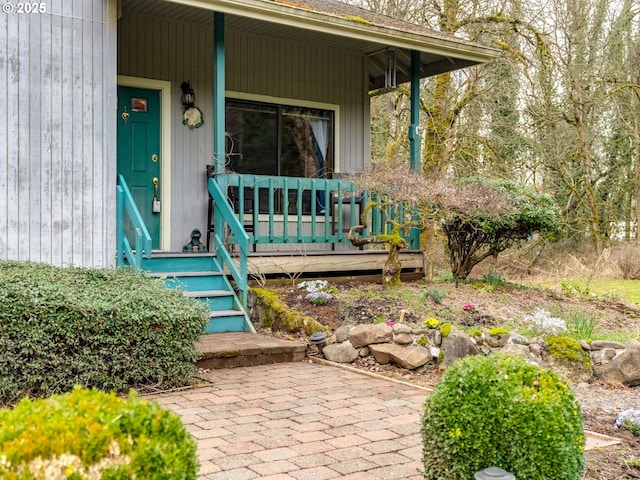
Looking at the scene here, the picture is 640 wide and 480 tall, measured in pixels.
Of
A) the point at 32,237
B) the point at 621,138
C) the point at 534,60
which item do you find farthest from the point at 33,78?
the point at 621,138

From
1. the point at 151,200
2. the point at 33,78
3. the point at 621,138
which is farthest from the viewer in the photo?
the point at 621,138

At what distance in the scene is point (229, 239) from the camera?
7.45 meters

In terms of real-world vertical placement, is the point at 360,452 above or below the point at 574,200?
below

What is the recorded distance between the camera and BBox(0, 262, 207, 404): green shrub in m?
4.29

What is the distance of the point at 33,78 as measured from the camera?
648 cm

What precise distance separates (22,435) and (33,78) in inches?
222

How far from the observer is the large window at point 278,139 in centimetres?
908

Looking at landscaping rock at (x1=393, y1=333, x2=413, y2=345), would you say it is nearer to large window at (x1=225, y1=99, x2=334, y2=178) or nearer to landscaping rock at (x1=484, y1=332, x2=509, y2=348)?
landscaping rock at (x1=484, y1=332, x2=509, y2=348)

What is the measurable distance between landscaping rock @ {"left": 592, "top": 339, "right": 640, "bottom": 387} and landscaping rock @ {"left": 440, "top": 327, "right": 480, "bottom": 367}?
3.49ft

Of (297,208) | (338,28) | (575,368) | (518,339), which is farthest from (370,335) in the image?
(338,28)

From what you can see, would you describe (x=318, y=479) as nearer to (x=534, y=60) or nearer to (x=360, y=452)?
(x=360, y=452)

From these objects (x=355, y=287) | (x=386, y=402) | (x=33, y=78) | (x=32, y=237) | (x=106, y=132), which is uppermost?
(x=33, y=78)

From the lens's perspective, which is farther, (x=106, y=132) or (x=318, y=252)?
(x=318, y=252)

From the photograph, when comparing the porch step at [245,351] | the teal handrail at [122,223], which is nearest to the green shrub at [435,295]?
the porch step at [245,351]
